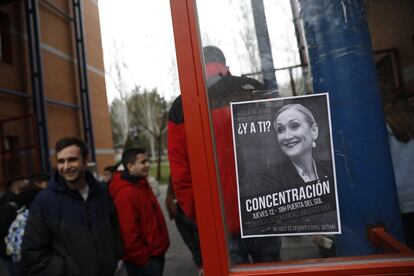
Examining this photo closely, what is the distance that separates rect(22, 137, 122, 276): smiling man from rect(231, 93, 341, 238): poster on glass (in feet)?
5.07

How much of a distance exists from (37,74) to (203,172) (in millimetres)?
8495

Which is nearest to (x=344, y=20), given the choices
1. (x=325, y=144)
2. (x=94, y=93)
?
(x=325, y=144)

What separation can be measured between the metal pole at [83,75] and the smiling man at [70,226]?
8393 millimetres

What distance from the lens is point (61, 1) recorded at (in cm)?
1045

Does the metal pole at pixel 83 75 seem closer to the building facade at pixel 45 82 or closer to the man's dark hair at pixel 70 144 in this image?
the building facade at pixel 45 82

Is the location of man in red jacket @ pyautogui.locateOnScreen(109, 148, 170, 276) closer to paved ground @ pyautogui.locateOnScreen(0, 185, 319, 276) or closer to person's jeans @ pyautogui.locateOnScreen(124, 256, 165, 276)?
person's jeans @ pyautogui.locateOnScreen(124, 256, 165, 276)

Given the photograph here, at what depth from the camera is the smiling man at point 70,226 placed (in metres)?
2.27

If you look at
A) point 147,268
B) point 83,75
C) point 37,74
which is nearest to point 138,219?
point 147,268

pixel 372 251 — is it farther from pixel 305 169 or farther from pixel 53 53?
pixel 53 53

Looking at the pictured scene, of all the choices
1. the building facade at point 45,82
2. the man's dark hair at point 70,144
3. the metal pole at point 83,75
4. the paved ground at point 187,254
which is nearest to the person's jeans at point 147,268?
the man's dark hair at point 70,144

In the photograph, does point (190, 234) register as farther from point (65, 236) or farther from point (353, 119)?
point (353, 119)

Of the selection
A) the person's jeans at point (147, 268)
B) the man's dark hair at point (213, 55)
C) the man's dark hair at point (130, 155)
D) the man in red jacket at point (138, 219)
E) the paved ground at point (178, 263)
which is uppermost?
the man's dark hair at point (213, 55)

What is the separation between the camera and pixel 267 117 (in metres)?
1.19

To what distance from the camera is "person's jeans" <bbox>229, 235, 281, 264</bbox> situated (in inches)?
46.9
